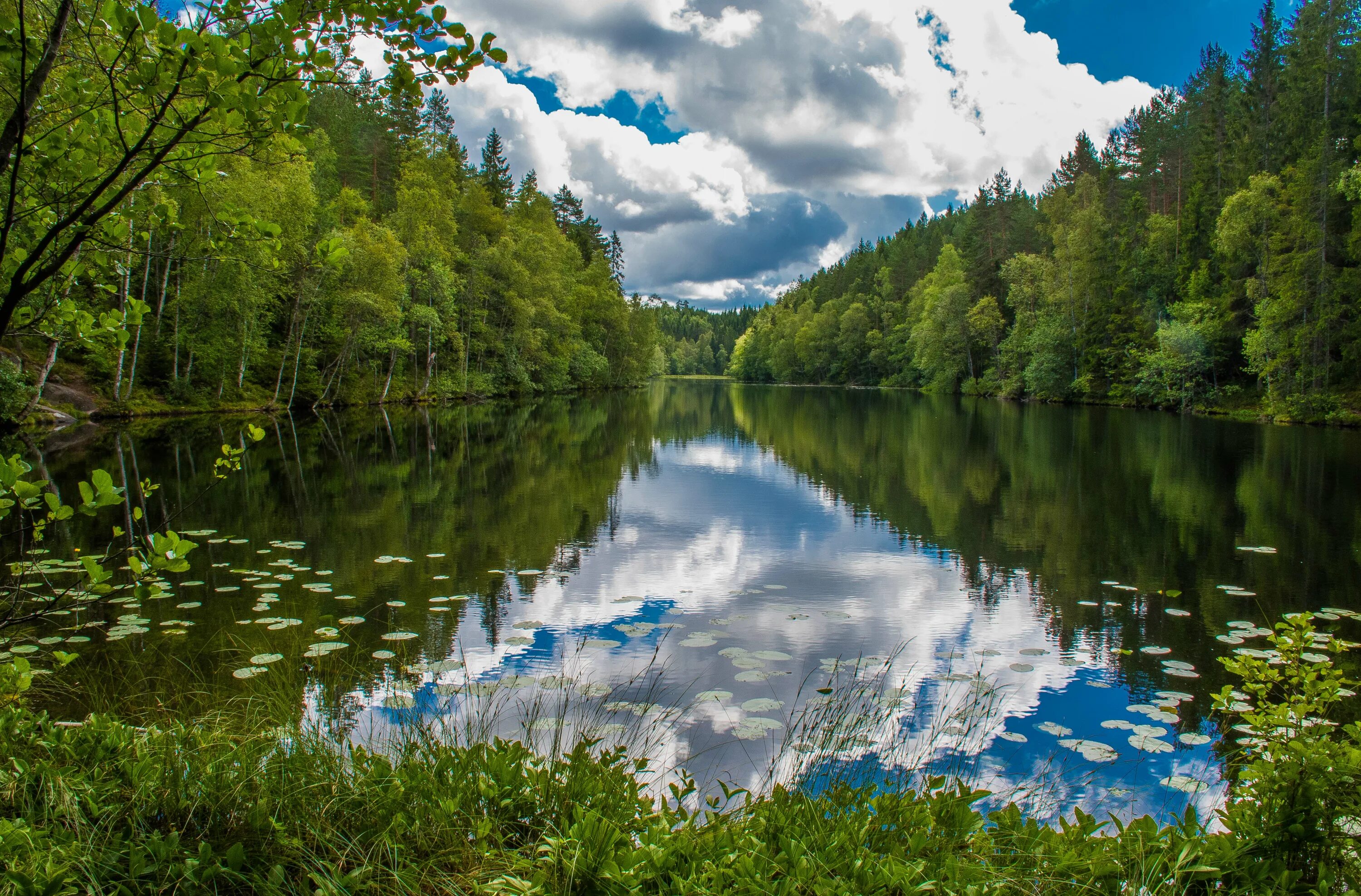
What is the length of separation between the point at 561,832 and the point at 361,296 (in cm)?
3477

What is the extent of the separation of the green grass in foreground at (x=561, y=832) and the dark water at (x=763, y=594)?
3.50 feet

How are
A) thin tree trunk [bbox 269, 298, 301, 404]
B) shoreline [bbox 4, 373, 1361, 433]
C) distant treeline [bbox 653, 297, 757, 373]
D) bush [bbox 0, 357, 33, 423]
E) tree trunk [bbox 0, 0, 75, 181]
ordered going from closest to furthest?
tree trunk [bbox 0, 0, 75, 181], bush [bbox 0, 357, 33, 423], shoreline [bbox 4, 373, 1361, 433], thin tree trunk [bbox 269, 298, 301, 404], distant treeline [bbox 653, 297, 757, 373]

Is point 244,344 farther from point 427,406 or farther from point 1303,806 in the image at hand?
point 1303,806

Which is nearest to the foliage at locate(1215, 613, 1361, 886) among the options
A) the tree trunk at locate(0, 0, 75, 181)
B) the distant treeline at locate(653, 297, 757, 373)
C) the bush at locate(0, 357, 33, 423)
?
the tree trunk at locate(0, 0, 75, 181)

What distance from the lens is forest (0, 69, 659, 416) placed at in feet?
96.1

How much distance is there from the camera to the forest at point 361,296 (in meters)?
29.3

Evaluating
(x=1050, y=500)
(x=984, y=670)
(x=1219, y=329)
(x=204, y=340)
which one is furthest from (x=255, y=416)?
(x=1219, y=329)

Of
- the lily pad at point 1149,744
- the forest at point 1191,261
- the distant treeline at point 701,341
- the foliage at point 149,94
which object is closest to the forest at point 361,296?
the foliage at point 149,94

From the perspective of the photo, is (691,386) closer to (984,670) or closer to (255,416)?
(255,416)

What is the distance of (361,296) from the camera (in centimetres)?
3422

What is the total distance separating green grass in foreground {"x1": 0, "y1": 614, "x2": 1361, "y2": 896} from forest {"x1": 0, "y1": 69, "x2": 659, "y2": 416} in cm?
1229

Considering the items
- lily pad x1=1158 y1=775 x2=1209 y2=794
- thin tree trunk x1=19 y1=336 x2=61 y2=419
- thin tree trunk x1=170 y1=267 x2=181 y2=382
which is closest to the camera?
lily pad x1=1158 y1=775 x2=1209 y2=794

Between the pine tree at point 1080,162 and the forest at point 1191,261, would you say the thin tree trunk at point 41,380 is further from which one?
the pine tree at point 1080,162

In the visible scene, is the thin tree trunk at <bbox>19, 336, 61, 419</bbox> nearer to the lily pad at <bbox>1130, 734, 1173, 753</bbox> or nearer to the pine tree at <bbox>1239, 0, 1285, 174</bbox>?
the lily pad at <bbox>1130, 734, 1173, 753</bbox>
